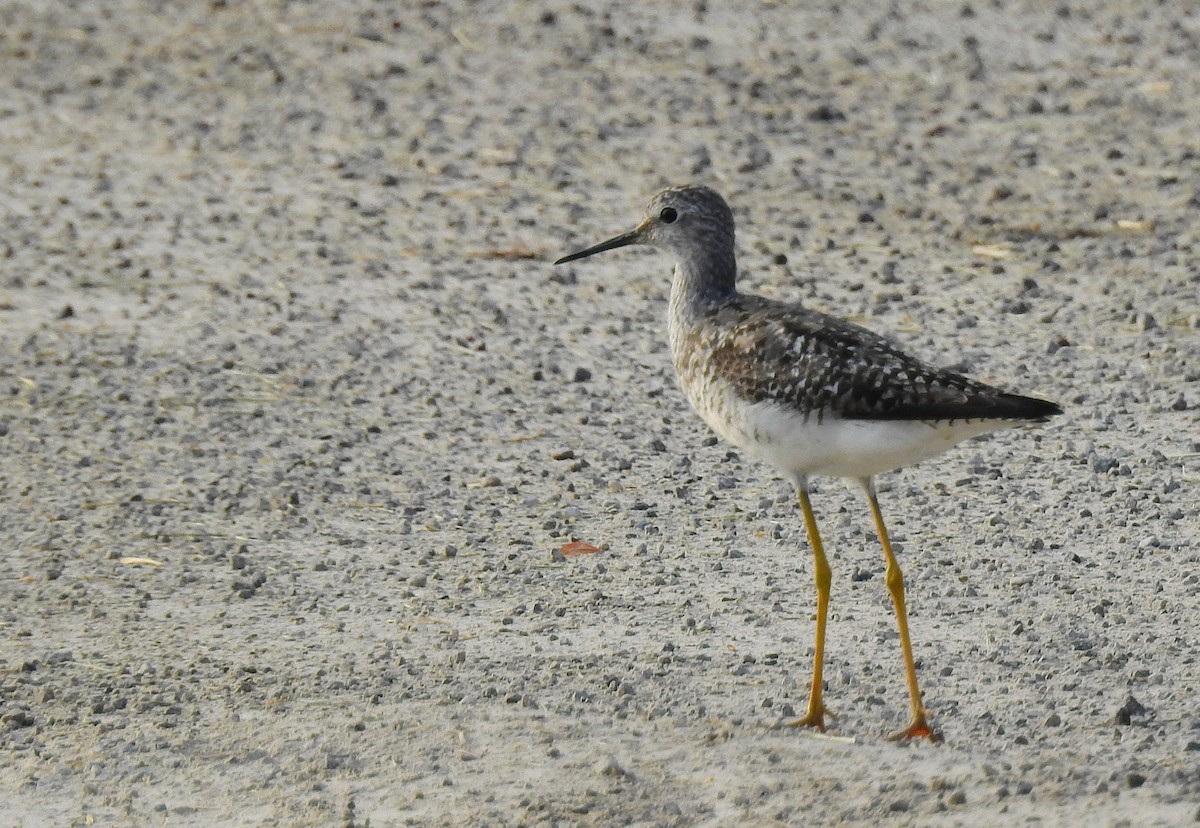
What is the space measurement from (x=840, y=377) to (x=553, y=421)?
2.95 metres

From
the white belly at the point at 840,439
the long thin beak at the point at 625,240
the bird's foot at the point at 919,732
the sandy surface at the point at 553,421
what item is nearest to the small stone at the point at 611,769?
the sandy surface at the point at 553,421

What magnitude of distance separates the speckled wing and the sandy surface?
1.00 m

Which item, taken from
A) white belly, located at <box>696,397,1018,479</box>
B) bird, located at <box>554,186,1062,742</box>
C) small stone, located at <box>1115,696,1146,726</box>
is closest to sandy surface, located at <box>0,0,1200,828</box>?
small stone, located at <box>1115,696,1146,726</box>

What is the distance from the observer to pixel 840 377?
6074 mm

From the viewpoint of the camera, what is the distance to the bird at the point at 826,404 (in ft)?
19.6

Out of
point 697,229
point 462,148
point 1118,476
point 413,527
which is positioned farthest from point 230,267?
point 1118,476

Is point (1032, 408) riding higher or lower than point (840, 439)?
higher

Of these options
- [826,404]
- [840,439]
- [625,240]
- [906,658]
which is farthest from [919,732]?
[625,240]

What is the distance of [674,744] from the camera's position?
6000mm

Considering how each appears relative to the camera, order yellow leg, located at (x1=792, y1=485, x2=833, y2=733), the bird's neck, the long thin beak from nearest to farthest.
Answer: yellow leg, located at (x1=792, y1=485, x2=833, y2=733)
the bird's neck
the long thin beak

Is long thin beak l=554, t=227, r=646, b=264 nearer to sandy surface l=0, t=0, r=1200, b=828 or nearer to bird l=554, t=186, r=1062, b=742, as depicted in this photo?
bird l=554, t=186, r=1062, b=742

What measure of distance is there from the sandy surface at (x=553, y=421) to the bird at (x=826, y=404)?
41 cm

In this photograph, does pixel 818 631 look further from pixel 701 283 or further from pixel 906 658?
pixel 701 283

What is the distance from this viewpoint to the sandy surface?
6.01m
